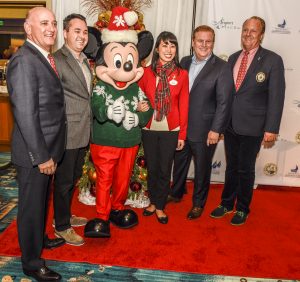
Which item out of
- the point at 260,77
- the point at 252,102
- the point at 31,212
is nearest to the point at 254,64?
the point at 260,77

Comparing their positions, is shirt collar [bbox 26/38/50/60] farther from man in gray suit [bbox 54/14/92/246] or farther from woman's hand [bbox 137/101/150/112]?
woman's hand [bbox 137/101/150/112]

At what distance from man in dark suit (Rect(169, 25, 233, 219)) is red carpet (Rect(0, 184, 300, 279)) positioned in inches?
18.9

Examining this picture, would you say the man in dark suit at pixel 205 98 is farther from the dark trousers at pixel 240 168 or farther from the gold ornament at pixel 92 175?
the gold ornament at pixel 92 175

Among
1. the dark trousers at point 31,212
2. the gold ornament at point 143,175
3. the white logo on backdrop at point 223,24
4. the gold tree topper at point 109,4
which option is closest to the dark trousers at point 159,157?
the gold ornament at point 143,175

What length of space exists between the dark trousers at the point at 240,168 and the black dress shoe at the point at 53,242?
1.59 metres

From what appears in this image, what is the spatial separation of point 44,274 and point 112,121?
3.91ft

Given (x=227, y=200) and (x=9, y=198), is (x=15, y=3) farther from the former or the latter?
Answer: (x=227, y=200)

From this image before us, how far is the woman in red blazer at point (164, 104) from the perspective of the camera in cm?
293

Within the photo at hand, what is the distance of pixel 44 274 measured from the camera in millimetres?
2357

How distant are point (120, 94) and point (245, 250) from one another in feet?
5.20

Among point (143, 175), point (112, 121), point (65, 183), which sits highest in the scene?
point (112, 121)

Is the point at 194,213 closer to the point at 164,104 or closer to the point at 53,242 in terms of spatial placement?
the point at 164,104

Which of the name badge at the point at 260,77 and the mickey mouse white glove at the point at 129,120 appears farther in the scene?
the name badge at the point at 260,77

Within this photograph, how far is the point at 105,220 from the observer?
2.99 m
